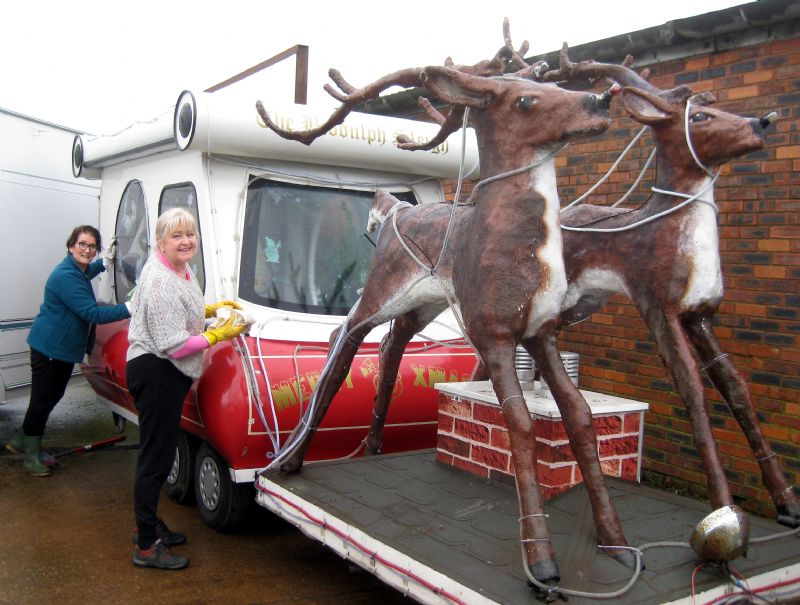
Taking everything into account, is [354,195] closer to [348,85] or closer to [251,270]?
[251,270]

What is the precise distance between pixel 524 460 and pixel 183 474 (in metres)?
3.06

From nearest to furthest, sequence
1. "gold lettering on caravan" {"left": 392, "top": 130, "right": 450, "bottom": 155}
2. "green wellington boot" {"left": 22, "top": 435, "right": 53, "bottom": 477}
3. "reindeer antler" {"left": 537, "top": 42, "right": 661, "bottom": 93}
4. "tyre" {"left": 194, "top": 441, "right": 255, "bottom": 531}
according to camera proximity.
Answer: "reindeer antler" {"left": 537, "top": 42, "right": 661, "bottom": 93}
"tyre" {"left": 194, "top": 441, "right": 255, "bottom": 531}
"gold lettering on caravan" {"left": 392, "top": 130, "right": 450, "bottom": 155}
"green wellington boot" {"left": 22, "top": 435, "right": 53, "bottom": 477}

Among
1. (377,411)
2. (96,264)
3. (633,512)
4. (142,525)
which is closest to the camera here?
(633,512)

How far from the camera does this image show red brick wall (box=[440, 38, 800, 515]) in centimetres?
457

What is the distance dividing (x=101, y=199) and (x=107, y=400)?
5.52ft

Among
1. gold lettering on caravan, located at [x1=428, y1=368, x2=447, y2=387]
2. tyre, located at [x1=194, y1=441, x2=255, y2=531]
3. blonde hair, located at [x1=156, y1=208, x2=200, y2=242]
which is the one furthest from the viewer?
gold lettering on caravan, located at [x1=428, y1=368, x2=447, y2=387]

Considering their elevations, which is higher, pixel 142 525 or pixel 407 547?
pixel 407 547

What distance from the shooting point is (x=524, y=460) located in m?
2.71

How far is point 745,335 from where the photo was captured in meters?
4.82

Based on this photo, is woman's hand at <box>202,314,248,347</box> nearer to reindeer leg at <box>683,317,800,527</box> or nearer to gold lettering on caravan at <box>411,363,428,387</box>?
gold lettering on caravan at <box>411,363,428,387</box>

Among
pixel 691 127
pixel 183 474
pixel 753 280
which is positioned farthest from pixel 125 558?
pixel 753 280

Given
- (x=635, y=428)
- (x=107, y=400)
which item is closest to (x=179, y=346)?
(x=635, y=428)

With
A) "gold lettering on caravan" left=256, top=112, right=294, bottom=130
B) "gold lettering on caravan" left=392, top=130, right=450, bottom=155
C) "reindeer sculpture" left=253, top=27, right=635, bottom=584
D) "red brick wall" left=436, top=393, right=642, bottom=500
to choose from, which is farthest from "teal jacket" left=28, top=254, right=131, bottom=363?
"reindeer sculpture" left=253, top=27, right=635, bottom=584

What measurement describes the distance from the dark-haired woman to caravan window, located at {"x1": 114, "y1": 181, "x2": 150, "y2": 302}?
26cm
